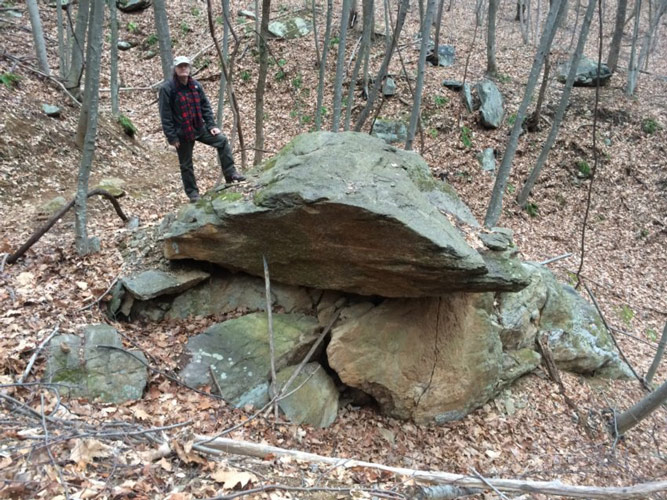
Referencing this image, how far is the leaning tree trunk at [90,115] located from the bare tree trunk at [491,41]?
569 inches

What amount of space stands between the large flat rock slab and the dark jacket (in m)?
1.10

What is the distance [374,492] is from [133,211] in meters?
6.51

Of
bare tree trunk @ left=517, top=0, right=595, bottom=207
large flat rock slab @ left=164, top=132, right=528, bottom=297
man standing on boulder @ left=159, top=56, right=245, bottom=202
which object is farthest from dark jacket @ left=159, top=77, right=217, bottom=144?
bare tree trunk @ left=517, top=0, right=595, bottom=207

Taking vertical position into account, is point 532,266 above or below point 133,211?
below

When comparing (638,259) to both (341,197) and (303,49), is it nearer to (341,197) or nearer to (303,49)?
(341,197)

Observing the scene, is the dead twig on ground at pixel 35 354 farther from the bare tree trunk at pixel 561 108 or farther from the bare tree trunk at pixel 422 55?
the bare tree trunk at pixel 561 108

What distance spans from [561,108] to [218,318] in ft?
36.2

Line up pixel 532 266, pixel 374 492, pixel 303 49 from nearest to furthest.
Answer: pixel 374 492, pixel 532 266, pixel 303 49

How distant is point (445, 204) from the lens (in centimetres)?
603

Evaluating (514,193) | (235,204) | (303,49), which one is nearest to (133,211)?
(235,204)

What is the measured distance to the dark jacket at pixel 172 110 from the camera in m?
5.74

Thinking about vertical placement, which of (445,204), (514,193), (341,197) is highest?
(341,197)

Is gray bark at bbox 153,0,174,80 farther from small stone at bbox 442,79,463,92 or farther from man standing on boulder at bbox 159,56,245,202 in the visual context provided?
small stone at bbox 442,79,463,92

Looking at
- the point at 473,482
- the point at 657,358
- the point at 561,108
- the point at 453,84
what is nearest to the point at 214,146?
the point at 473,482
